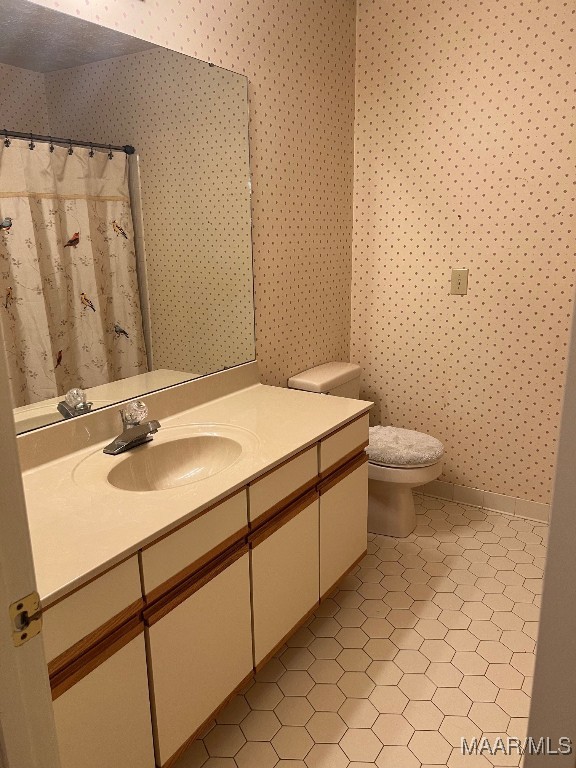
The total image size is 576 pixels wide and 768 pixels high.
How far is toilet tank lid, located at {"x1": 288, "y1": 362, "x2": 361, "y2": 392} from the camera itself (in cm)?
250

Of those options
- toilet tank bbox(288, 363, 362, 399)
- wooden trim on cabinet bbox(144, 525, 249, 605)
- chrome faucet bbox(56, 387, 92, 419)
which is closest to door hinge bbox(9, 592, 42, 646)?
wooden trim on cabinet bbox(144, 525, 249, 605)

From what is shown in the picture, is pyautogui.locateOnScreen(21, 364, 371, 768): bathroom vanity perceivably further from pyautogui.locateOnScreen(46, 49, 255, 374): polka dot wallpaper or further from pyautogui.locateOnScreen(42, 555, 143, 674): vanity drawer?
pyautogui.locateOnScreen(46, 49, 255, 374): polka dot wallpaper

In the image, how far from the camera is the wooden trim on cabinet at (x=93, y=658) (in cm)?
102

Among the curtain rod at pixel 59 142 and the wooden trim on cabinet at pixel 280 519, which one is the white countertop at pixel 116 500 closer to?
the wooden trim on cabinet at pixel 280 519

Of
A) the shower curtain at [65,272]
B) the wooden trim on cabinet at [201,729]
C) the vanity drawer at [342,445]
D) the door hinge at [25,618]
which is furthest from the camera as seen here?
the vanity drawer at [342,445]

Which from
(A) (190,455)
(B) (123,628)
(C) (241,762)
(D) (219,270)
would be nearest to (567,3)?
(D) (219,270)

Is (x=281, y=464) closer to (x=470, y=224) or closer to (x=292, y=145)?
(x=292, y=145)

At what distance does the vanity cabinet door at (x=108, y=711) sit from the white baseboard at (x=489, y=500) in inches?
82.3

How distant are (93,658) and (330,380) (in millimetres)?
1675

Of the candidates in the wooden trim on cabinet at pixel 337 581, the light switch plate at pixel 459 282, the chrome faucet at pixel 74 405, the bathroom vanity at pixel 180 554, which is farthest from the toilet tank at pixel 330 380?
the chrome faucet at pixel 74 405

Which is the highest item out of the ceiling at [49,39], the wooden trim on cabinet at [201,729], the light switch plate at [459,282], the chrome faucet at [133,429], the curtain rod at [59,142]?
the ceiling at [49,39]

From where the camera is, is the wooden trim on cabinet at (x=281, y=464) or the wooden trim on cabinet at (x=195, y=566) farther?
the wooden trim on cabinet at (x=281, y=464)

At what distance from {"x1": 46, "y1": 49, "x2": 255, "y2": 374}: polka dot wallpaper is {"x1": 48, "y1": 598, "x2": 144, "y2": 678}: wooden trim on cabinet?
2.99ft

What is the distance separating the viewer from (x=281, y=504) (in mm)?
1646
